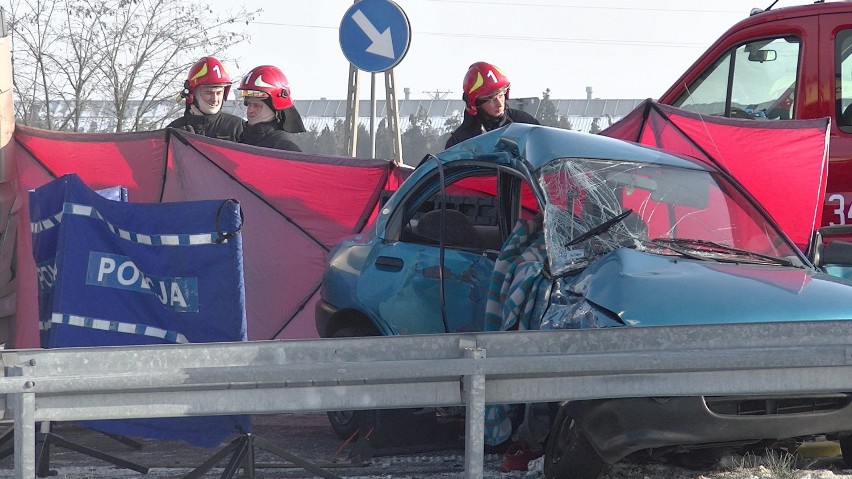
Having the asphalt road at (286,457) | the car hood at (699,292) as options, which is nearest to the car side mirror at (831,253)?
the car hood at (699,292)

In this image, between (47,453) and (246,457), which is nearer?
(246,457)

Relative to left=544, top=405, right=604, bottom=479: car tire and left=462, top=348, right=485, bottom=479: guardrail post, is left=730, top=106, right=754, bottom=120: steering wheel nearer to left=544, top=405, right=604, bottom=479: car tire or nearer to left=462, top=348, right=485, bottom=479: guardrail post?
left=544, top=405, right=604, bottom=479: car tire

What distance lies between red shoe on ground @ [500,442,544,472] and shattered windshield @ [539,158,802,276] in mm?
983

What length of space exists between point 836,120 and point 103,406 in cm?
599

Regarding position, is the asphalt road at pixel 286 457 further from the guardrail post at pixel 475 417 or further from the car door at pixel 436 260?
the guardrail post at pixel 475 417

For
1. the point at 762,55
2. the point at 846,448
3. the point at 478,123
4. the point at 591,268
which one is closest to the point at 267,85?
the point at 478,123

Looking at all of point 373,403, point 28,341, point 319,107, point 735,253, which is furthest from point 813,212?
point 319,107

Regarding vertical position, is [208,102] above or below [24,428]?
above

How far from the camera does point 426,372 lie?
4.33m

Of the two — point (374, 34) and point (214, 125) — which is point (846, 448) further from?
point (374, 34)

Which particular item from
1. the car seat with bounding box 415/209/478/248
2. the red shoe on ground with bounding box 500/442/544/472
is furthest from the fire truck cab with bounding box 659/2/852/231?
the red shoe on ground with bounding box 500/442/544/472

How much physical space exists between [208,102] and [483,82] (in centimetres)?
228

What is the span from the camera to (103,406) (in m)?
4.36

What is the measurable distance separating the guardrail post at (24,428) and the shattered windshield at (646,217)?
Result: 7.54 ft
